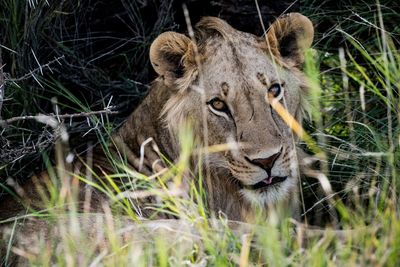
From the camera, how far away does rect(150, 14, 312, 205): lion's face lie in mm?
3928

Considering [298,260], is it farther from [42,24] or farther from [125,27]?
[125,27]

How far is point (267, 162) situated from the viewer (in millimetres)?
3869

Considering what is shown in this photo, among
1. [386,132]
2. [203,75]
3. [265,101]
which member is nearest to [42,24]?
[203,75]

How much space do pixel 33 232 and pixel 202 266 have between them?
1145 millimetres

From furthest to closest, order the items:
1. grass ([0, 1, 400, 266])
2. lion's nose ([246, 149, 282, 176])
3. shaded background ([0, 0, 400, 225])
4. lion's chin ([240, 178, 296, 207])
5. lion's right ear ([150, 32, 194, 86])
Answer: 1. shaded background ([0, 0, 400, 225])
2. lion's right ear ([150, 32, 194, 86])
3. lion's chin ([240, 178, 296, 207])
4. lion's nose ([246, 149, 282, 176])
5. grass ([0, 1, 400, 266])

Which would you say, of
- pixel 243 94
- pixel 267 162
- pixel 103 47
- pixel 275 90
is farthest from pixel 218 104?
pixel 103 47

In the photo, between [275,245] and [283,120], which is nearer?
[275,245]

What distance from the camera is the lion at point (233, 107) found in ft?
13.0

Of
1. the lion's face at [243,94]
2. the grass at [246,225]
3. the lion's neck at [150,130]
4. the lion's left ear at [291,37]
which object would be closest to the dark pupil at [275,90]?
the lion's face at [243,94]

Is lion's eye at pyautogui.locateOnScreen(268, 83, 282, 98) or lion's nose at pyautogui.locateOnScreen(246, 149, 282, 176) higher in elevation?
lion's eye at pyautogui.locateOnScreen(268, 83, 282, 98)

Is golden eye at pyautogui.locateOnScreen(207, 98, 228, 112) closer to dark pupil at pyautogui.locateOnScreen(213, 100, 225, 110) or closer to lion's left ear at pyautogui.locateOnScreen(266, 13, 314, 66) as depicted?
dark pupil at pyautogui.locateOnScreen(213, 100, 225, 110)

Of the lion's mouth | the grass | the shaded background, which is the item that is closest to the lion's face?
the lion's mouth

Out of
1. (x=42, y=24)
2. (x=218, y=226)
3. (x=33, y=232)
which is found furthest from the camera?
(x=42, y=24)

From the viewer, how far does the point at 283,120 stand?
4070mm
